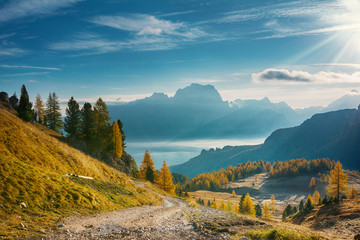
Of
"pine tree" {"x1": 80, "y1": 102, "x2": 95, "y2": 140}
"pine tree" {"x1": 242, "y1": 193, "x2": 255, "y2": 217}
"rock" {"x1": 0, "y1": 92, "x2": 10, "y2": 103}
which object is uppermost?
"rock" {"x1": 0, "y1": 92, "x2": 10, "y2": 103}

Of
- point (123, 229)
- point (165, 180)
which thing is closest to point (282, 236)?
point (123, 229)

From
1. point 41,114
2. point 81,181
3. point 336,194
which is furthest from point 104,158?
point 336,194

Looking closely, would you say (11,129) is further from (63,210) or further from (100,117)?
(100,117)

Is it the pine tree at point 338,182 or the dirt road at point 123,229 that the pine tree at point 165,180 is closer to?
the pine tree at point 338,182

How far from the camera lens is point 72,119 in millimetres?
73438

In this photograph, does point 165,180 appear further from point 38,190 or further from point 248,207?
point 38,190

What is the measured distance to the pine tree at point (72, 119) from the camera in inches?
2864

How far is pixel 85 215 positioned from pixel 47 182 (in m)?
5.03

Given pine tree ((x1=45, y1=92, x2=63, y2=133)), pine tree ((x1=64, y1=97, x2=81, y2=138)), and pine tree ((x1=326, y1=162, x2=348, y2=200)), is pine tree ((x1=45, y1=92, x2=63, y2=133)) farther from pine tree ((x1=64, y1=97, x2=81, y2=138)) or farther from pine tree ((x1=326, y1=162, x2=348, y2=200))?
pine tree ((x1=326, y1=162, x2=348, y2=200))

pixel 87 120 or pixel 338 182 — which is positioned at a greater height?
pixel 87 120

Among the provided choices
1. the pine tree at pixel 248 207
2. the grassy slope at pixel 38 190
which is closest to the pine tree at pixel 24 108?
the grassy slope at pixel 38 190

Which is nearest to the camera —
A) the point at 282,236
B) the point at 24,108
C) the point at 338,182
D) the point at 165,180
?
the point at 282,236

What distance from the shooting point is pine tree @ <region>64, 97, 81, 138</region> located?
Result: 72750mm

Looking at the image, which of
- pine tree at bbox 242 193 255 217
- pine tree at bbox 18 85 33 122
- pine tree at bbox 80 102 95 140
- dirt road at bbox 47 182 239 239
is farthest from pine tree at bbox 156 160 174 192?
dirt road at bbox 47 182 239 239
